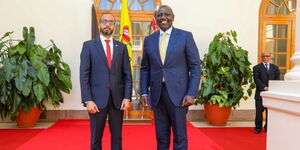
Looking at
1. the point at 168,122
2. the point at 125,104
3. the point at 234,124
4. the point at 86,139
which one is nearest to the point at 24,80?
the point at 86,139

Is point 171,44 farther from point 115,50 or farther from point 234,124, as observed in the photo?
point 234,124

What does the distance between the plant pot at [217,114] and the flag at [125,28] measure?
1832mm

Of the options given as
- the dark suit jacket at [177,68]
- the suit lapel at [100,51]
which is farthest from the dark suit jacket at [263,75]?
the suit lapel at [100,51]

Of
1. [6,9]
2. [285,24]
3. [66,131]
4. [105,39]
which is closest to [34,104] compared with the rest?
[66,131]

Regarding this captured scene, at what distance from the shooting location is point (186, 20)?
4.76 meters

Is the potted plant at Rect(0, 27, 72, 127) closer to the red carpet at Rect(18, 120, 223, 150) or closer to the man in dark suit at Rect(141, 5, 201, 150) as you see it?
the red carpet at Rect(18, 120, 223, 150)

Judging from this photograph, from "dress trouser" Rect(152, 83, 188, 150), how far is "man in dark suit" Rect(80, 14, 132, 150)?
12.0 inches

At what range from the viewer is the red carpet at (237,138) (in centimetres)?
312

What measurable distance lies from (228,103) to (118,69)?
284 centimetres

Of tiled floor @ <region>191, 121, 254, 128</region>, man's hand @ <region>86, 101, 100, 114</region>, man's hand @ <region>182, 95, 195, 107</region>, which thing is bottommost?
tiled floor @ <region>191, 121, 254, 128</region>

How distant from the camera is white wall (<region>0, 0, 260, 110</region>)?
4578mm

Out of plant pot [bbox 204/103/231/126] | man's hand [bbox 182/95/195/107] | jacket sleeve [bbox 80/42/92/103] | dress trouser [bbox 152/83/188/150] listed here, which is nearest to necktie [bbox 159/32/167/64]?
dress trouser [bbox 152/83/188/150]

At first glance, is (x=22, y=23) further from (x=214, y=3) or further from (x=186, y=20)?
(x=214, y=3)

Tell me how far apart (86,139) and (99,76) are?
176cm
